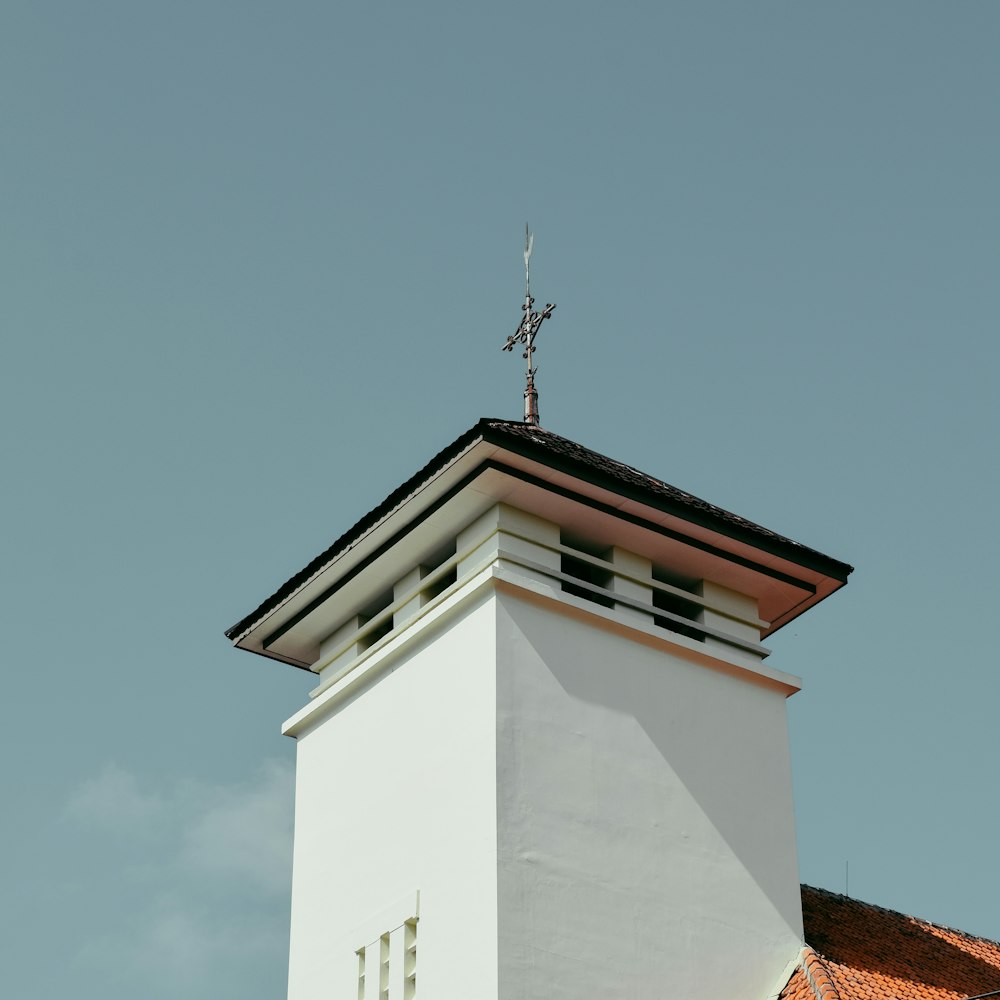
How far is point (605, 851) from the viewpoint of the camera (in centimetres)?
1933

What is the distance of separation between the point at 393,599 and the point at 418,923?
13.7 feet

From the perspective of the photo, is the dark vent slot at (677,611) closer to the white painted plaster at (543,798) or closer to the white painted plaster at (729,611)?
the white painted plaster at (729,611)

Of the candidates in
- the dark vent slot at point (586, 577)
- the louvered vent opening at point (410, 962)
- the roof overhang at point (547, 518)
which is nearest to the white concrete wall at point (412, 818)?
the louvered vent opening at point (410, 962)

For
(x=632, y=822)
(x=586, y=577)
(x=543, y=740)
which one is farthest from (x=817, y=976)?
(x=586, y=577)

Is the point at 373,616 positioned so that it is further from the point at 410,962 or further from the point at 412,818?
the point at 410,962

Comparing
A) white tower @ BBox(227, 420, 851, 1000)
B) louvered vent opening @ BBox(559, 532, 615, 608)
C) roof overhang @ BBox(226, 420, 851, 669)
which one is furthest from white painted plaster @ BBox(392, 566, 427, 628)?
louvered vent opening @ BBox(559, 532, 615, 608)

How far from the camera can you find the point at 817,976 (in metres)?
19.6

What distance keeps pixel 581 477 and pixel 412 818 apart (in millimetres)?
3884

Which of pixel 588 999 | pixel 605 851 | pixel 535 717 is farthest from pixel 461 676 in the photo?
pixel 588 999

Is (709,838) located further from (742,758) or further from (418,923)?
(418,923)

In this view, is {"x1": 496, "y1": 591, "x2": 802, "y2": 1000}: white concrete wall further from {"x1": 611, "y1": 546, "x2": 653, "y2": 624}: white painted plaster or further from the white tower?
{"x1": 611, "y1": 546, "x2": 653, "y2": 624}: white painted plaster

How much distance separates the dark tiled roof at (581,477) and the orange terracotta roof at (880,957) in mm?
3833

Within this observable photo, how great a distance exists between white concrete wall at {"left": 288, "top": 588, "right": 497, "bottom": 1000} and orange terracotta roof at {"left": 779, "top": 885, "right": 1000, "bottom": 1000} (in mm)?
3566

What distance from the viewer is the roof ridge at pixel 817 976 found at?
19.2m
